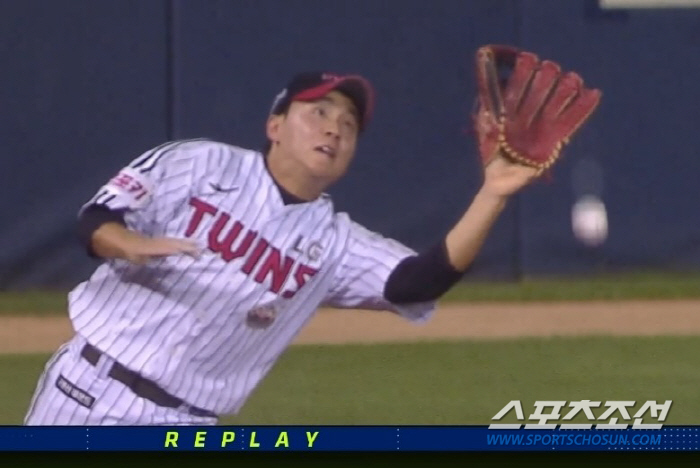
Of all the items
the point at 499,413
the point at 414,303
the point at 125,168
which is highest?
the point at 125,168

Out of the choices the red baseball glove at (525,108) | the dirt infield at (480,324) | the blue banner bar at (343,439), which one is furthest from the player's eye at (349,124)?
the blue banner bar at (343,439)

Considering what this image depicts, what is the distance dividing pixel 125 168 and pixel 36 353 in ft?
2.10

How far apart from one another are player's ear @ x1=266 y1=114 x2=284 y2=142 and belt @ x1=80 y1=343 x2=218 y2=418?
83 centimetres

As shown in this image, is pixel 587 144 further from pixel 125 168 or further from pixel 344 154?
pixel 125 168

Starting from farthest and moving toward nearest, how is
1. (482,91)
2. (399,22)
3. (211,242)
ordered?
1. (399,22)
2. (482,91)
3. (211,242)

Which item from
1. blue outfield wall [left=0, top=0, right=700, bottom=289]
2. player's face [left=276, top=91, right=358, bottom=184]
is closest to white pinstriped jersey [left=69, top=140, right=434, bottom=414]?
player's face [left=276, top=91, right=358, bottom=184]

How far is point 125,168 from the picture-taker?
4871mm

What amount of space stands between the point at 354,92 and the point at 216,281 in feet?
2.52

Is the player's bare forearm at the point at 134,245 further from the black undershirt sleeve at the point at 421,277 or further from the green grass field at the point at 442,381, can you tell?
the black undershirt sleeve at the point at 421,277

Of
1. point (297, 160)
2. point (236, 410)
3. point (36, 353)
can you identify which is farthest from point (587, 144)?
point (36, 353)

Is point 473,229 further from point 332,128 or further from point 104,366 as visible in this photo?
point 104,366

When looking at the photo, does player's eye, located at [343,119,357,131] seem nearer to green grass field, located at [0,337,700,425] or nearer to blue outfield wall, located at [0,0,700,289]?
blue outfield wall, located at [0,0,700,289]

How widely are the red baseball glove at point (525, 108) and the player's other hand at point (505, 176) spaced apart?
20mm

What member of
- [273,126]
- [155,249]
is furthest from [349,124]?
[155,249]
